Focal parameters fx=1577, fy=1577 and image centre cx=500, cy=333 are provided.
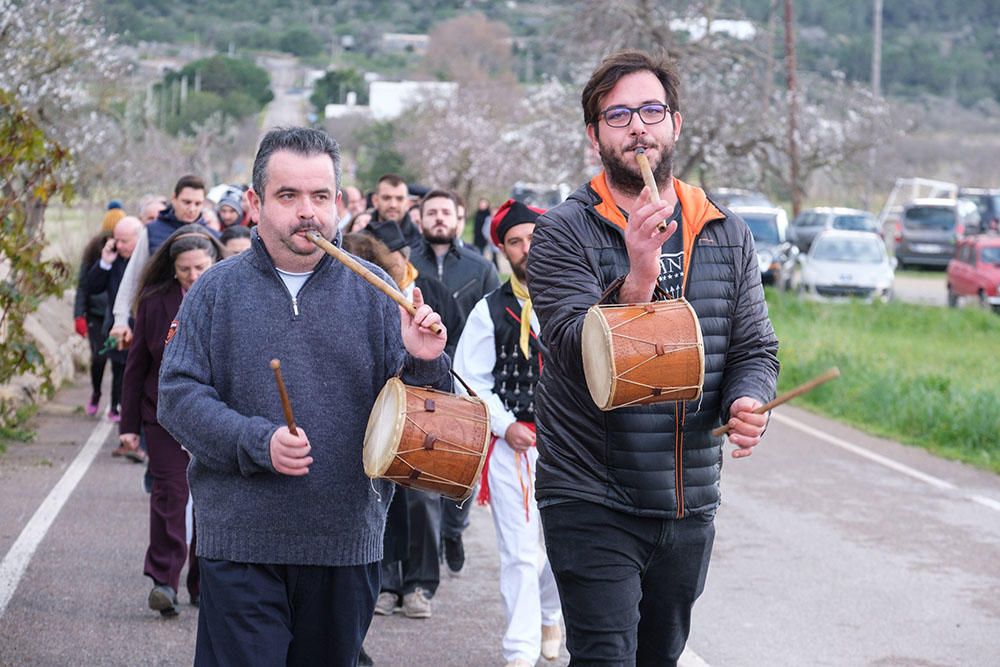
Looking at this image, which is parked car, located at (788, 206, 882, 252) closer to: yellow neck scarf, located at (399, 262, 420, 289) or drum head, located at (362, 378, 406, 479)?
yellow neck scarf, located at (399, 262, 420, 289)

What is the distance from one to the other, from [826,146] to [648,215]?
1871 inches

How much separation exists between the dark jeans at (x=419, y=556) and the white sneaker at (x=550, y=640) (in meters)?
0.93

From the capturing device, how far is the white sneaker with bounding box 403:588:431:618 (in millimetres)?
7816

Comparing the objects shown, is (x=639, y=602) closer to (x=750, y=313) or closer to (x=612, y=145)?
(x=750, y=313)

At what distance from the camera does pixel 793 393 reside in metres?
4.12

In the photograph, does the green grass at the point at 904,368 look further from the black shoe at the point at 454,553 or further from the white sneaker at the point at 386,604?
the white sneaker at the point at 386,604

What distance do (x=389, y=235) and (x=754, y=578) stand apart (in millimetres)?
2768

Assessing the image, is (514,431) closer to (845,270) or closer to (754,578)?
(754,578)

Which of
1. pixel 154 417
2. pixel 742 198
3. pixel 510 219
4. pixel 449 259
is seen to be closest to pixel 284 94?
pixel 742 198

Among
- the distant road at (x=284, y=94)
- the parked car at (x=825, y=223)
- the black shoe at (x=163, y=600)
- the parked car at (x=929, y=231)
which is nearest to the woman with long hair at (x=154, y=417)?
the black shoe at (x=163, y=600)

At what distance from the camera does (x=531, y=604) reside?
265 inches

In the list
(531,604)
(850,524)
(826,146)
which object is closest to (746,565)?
(850,524)

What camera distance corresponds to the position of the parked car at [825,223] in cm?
4212

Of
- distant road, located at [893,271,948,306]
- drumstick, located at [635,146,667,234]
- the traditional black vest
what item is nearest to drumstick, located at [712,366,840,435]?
drumstick, located at [635,146,667,234]
